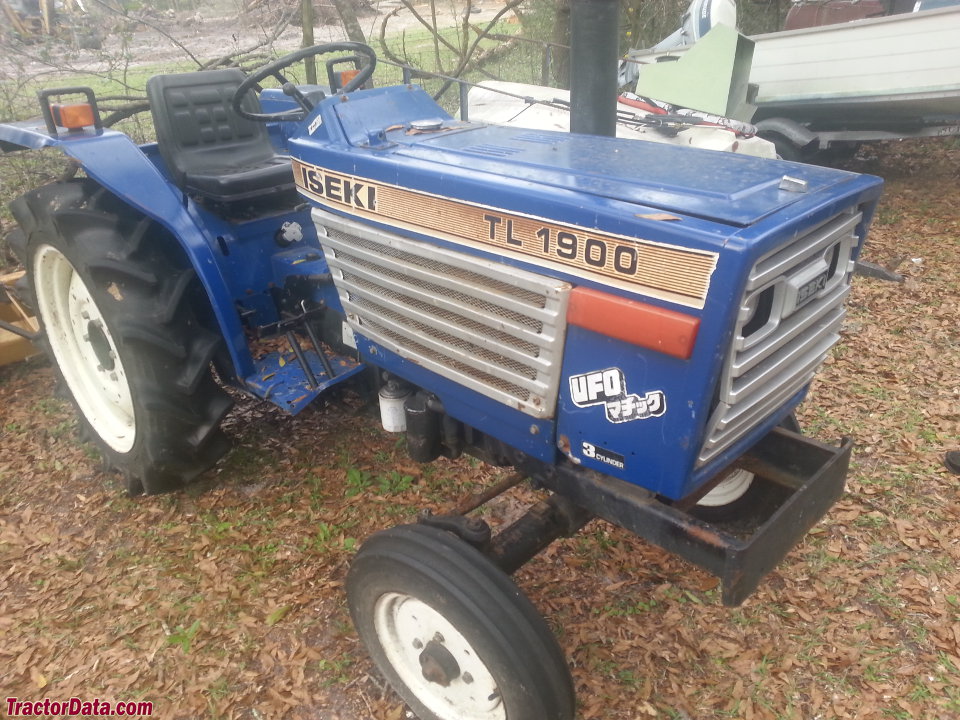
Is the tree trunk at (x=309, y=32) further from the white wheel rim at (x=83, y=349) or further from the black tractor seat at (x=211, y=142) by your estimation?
the white wheel rim at (x=83, y=349)

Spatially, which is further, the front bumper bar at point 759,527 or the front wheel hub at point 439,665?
the front wheel hub at point 439,665

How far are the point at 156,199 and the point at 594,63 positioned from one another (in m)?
1.60

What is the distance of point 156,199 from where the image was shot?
249 cm

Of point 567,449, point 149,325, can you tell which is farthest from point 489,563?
point 149,325

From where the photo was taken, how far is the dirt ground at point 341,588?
2111 mm

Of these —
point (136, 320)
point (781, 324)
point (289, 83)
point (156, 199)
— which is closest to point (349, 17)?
point (156, 199)

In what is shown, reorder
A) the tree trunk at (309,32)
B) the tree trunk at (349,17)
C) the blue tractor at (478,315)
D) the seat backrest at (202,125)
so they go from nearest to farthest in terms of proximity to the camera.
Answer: the blue tractor at (478,315)
the seat backrest at (202,125)
the tree trunk at (309,32)
the tree trunk at (349,17)

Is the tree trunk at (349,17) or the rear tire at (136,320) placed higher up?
the tree trunk at (349,17)

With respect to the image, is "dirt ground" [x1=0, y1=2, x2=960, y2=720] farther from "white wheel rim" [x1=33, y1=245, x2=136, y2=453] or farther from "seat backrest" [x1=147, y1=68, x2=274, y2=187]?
"seat backrest" [x1=147, y1=68, x2=274, y2=187]

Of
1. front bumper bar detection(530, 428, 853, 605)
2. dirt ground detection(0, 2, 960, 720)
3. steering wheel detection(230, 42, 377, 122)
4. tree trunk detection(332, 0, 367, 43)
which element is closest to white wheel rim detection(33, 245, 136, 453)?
dirt ground detection(0, 2, 960, 720)

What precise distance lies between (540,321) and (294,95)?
1185 mm

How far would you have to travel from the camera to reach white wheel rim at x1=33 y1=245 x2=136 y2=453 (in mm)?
2770

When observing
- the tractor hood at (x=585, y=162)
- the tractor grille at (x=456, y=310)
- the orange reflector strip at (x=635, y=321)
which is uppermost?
the tractor hood at (x=585, y=162)

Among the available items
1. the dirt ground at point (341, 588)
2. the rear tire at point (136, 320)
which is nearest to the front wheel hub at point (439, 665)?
the dirt ground at point (341, 588)
